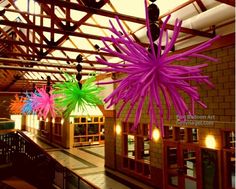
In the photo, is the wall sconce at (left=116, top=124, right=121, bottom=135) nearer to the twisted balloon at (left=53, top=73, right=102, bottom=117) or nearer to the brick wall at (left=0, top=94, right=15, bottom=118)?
the twisted balloon at (left=53, top=73, right=102, bottom=117)

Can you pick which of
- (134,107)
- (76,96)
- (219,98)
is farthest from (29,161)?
(219,98)

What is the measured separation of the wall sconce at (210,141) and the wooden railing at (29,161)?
11.9 feet

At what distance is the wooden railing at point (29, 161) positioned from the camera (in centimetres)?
719

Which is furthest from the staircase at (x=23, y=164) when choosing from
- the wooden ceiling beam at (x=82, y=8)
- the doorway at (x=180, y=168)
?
the wooden ceiling beam at (x=82, y=8)

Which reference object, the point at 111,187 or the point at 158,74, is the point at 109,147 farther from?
the point at 158,74

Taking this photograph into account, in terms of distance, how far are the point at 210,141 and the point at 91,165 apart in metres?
7.03

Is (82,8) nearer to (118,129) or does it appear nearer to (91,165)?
(118,129)

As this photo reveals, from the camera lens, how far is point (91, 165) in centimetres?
1203

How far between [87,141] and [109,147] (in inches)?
270

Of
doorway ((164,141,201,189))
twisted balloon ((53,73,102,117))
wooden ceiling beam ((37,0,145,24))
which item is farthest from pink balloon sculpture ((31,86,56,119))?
doorway ((164,141,201,189))

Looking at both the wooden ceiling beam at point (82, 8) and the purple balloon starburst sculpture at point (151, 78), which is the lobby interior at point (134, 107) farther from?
the purple balloon starburst sculpture at point (151, 78)

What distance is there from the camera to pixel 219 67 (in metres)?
6.31

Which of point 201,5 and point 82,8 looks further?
point 201,5

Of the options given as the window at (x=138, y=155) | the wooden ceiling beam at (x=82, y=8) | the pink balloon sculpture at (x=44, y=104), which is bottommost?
the window at (x=138, y=155)
